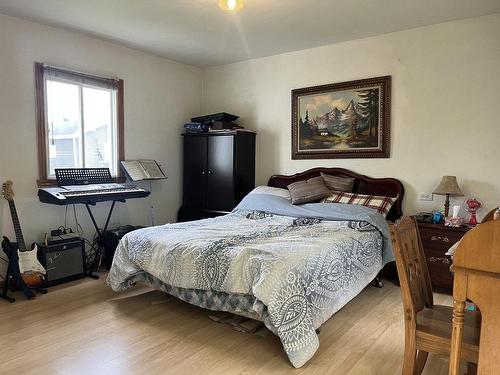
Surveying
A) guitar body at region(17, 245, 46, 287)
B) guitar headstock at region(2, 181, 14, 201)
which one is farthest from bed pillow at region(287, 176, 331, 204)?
guitar headstock at region(2, 181, 14, 201)

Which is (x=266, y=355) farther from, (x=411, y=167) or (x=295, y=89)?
(x=295, y=89)

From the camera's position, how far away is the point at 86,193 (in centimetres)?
374

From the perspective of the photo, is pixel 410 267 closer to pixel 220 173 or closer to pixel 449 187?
pixel 449 187

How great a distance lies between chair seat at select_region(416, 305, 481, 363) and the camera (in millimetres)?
1560

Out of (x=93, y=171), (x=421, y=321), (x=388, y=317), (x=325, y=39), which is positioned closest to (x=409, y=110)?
(x=325, y=39)

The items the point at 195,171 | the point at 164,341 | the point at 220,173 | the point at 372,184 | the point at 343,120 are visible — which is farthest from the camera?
the point at 195,171

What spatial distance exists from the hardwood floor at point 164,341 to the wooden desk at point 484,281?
3.49ft

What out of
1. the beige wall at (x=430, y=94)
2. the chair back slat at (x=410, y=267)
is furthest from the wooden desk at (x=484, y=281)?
the beige wall at (x=430, y=94)

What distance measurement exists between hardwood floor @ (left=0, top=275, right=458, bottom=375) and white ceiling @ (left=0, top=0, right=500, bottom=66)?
2588 millimetres

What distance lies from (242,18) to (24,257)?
2.99 meters

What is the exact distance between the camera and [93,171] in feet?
13.7

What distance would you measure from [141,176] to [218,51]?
1.81 metres

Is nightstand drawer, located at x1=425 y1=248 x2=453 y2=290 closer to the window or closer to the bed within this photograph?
the bed

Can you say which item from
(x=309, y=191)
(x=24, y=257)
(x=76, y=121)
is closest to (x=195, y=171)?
(x=76, y=121)
